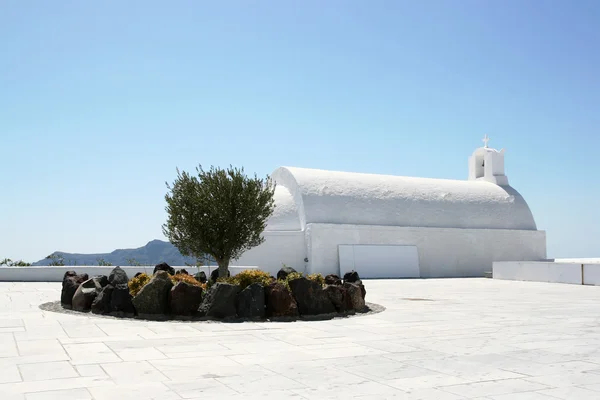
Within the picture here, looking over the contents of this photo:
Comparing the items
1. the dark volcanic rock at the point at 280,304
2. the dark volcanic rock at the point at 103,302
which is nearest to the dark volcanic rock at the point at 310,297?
the dark volcanic rock at the point at 280,304

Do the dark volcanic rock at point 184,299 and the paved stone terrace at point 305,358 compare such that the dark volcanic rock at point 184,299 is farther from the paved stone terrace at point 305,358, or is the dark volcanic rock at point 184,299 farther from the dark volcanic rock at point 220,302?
the paved stone terrace at point 305,358

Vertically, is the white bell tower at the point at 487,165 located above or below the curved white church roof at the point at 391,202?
above

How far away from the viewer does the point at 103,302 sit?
13.5 m

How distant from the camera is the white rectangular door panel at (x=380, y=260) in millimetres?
36375

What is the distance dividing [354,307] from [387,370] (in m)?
6.98

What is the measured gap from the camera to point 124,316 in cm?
1296

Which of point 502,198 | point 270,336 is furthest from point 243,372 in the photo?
point 502,198

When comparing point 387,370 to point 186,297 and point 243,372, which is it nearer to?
point 243,372

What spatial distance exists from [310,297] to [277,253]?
22446 mm

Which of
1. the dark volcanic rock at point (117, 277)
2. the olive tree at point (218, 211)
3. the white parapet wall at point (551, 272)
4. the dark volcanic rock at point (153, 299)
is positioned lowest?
the white parapet wall at point (551, 272)

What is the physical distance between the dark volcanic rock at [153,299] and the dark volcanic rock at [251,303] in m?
1.69

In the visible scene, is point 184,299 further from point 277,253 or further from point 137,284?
point 277,253

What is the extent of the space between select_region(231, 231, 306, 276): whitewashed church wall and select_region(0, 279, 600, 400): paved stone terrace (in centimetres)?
2213

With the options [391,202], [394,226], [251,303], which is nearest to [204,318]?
[251,303]
